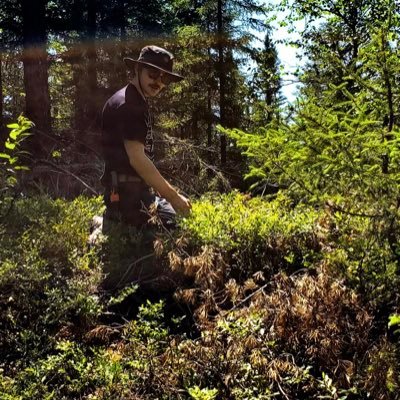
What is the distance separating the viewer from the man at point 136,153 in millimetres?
4539

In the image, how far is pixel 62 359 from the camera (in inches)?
122

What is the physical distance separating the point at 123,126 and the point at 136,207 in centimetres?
88

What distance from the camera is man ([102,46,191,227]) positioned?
4.54m

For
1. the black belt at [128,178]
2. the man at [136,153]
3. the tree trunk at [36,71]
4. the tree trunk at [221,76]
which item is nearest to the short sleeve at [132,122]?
the man at [136,153]

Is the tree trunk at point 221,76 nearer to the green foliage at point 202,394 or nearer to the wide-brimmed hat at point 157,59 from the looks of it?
the wide-brimmed hat at point 157,59

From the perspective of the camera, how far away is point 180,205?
4.75 m

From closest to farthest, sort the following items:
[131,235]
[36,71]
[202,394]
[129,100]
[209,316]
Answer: [202,394], [209,316], [129,100], [131,235], [36,71]

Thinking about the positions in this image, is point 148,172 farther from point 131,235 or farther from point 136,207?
point 131,235

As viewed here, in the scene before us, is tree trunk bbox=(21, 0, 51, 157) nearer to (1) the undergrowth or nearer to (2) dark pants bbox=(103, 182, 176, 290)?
(2) dark pants bbox=(103, 182, 176, 290)

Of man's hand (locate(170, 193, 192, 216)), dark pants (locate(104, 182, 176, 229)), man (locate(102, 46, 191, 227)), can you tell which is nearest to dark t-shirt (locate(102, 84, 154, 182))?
man (locate(102, 46, 191, 227))

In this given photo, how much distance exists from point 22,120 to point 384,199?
10.3 feet

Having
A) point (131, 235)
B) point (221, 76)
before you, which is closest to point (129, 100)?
point (131, 235)

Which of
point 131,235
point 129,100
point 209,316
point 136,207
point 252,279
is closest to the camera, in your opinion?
point 209,316

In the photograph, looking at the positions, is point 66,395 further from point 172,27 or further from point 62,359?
point 172,27
